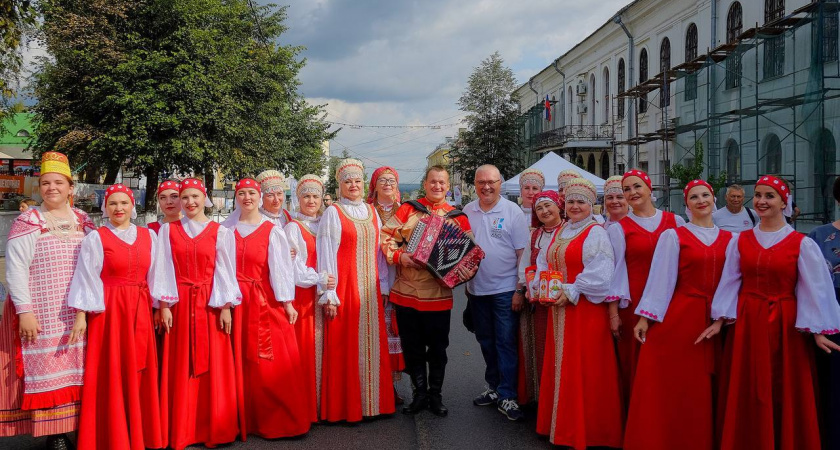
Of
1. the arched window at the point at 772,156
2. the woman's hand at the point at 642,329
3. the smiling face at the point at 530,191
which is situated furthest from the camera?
the arched window at the point at 772,156

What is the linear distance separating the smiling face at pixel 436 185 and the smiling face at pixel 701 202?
1.93 metres

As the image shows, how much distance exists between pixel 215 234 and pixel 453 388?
282 centimetres

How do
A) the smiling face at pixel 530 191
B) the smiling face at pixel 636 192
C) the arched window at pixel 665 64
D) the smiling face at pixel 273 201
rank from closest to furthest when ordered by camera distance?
1. the smiling face at pixel 636 192
2. the smiling face at pixel 273 201
3. the smiling face at pixel 530 191
4. the arched window at pixel 665 64

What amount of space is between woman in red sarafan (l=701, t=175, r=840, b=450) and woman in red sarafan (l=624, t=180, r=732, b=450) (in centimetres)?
11

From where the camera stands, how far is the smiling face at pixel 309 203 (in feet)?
18.1

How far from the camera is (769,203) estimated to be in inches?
157

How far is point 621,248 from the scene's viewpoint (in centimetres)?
464

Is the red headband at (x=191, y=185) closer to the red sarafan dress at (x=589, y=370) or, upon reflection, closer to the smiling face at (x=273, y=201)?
the smiling face at (x=273, y=201)

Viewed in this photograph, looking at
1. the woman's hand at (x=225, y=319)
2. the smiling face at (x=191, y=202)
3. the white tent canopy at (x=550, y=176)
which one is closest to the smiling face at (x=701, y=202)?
the woman's hand at (x=225, y=319)

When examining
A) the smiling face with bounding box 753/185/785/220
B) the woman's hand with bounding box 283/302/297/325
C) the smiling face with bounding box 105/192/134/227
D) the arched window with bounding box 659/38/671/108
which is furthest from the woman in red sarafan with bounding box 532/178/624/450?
the arched window with bounding box 659/38/671/108

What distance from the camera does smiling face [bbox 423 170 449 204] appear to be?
538 centimetres

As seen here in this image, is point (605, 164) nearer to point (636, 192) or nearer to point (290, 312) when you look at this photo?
point (636, 192)

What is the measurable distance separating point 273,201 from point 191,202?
0.87 metres

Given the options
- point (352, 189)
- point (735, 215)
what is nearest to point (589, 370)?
point (352, 189)
